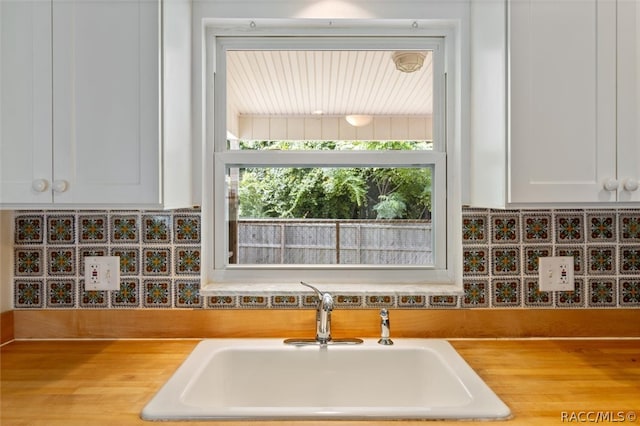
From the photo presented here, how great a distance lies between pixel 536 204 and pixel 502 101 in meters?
0.31

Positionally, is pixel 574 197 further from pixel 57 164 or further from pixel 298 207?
pixel 57 164

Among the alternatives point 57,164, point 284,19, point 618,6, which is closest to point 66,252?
point 57,164

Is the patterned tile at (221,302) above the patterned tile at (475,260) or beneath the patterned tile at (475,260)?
beneath

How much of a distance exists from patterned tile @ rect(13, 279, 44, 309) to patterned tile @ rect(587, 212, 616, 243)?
1.93 meters

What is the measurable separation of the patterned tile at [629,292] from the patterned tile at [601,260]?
0.06 meters

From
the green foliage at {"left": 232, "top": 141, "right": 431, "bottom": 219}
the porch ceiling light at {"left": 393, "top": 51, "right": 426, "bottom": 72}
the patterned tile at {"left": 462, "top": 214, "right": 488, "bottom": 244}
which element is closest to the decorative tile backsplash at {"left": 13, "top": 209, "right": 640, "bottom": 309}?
the patterned tile at {"left": 462, "top": 214, "right": 488, "bottom": 244}

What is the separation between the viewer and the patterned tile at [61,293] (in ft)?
5.56

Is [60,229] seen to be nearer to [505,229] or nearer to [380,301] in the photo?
[380,301]

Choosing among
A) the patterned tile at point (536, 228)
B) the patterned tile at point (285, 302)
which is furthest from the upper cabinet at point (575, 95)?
the patterned tile at point (285, 302)

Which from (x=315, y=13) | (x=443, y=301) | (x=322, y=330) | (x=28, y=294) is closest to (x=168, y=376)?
(x=322, y=330)

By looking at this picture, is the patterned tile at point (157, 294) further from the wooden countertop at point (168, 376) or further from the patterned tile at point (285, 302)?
the patterned tile at point (285, 302)

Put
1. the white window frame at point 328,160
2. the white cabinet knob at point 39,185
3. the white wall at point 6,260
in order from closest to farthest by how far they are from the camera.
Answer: the white cabinet knob at point 39,185, the white wall at point 6,260, the white window frame at point 328,160

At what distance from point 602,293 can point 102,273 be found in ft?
5.73

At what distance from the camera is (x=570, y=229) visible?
1.70m
